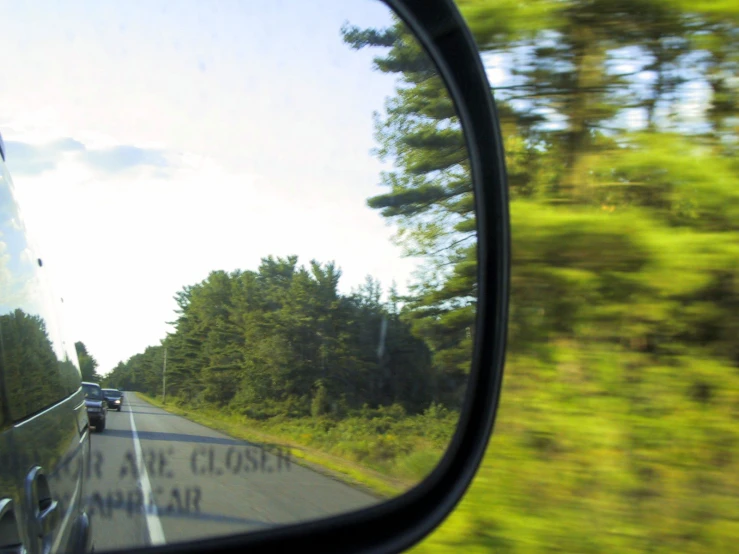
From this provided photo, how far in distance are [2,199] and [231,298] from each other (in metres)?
0.43

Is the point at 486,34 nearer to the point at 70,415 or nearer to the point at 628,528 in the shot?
the point at 628,528

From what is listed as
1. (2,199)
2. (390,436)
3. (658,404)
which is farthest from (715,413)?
(2,199)

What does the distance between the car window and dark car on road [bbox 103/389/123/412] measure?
9 cm

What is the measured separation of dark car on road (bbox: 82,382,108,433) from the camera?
133cm

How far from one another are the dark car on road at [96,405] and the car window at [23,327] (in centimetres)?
5

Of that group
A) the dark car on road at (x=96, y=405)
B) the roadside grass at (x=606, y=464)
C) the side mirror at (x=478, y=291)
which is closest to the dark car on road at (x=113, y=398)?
the dark car on road at (x=96, y=405)

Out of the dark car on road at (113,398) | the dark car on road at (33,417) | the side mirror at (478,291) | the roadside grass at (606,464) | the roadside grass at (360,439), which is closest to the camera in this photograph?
the dark car on road at (33,417)

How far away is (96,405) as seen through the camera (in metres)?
1.37

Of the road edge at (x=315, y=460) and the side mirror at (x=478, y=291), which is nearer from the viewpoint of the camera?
the road edge at (x=315, y=460)

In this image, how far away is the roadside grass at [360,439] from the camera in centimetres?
149

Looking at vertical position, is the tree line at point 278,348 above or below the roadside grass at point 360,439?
above

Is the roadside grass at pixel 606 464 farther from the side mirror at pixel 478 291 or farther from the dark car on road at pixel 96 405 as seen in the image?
the dark car on road at pixel 96 405

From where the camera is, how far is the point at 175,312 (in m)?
1.40

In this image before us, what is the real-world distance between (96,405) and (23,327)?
0.19 meters
